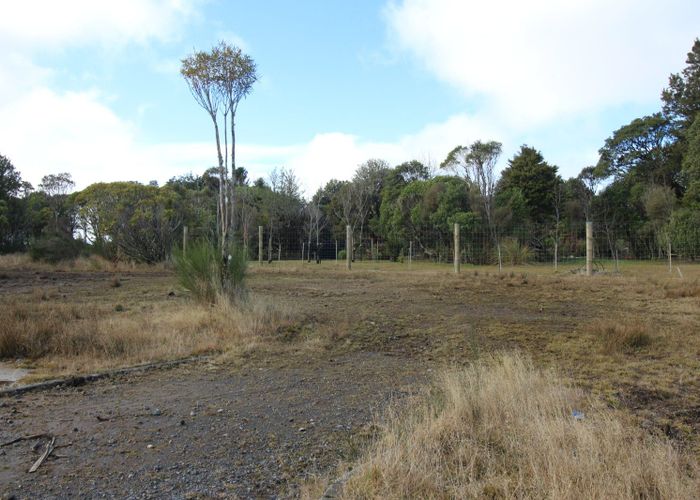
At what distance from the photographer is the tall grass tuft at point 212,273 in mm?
8305

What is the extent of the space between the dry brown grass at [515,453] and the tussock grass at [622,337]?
2450 mm

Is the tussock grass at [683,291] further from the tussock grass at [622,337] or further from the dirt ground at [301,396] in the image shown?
the tussock grass at [622,337]

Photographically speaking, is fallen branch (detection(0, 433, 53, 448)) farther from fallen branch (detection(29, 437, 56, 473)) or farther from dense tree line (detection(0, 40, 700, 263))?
dense tree line (detection(0, 40, 700, 263))

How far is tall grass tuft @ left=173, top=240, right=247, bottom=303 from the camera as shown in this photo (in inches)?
327

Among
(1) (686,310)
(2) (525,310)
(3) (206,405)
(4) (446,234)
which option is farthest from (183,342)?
(4) (446,234)

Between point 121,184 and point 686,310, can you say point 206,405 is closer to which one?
point 686,310

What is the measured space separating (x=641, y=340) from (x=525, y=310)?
2.95m

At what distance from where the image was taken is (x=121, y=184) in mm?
21359

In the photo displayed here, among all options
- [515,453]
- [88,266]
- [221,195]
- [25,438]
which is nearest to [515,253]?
[221,195]

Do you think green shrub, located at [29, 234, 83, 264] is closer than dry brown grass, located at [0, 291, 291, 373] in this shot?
No

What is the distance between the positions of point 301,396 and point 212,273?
169 inches

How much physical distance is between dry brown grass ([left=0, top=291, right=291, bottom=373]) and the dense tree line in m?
7.62

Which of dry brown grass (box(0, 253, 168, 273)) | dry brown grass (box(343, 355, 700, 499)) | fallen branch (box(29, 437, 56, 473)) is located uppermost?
dry brown grass (box(0, 253, 168, 273))

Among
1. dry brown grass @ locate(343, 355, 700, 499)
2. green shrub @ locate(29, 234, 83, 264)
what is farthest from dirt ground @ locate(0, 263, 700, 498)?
green shrub @ locate(29, 234, 83, 264)
